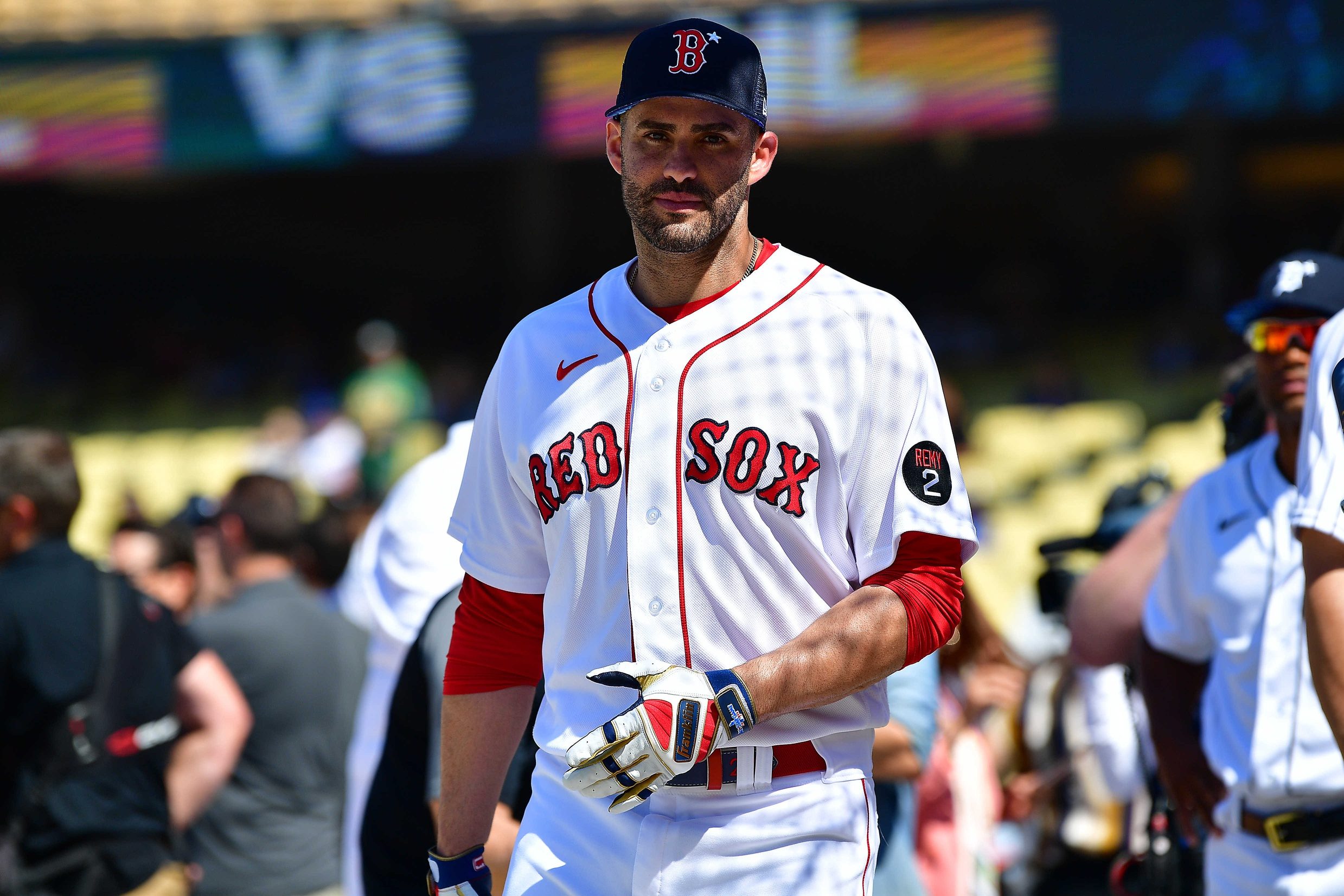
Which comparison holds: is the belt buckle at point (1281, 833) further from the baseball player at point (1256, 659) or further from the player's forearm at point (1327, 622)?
the player's forearm at point (1327, 622)

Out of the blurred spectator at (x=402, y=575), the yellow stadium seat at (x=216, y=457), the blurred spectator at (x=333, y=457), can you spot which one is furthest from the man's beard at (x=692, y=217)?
the yellow stadium seat at (x=216, y=457)

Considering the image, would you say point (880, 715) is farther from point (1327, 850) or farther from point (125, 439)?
point (125, 439)

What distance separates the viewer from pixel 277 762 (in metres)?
4.38

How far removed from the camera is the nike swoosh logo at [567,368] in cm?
219

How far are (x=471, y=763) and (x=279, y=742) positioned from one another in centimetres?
232

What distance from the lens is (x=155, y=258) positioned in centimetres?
1675

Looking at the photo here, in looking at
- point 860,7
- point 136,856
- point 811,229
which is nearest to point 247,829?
point 136,856

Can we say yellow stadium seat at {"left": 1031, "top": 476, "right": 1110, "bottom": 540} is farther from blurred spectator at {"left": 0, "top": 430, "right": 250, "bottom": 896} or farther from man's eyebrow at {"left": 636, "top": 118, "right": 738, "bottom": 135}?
man's eyebrow at {"left": 636, "top": 118, "right": 738, "bottom": 135}

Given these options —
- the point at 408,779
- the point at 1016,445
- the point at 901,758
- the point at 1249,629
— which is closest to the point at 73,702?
the point at 408,779

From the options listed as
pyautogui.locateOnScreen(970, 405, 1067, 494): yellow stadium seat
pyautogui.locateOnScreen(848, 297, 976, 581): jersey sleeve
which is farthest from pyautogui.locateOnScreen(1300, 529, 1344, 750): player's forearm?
pyautogui.locateOnScreen(970, 405, 1067, 494): yellow stadium seat

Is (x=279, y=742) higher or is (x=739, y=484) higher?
(x=739, y=484)

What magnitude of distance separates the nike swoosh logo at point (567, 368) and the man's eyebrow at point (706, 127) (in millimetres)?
325

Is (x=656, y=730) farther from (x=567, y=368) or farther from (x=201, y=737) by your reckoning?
(x=201, y=737)

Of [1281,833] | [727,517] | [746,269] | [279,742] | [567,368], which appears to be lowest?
[1281,833]
